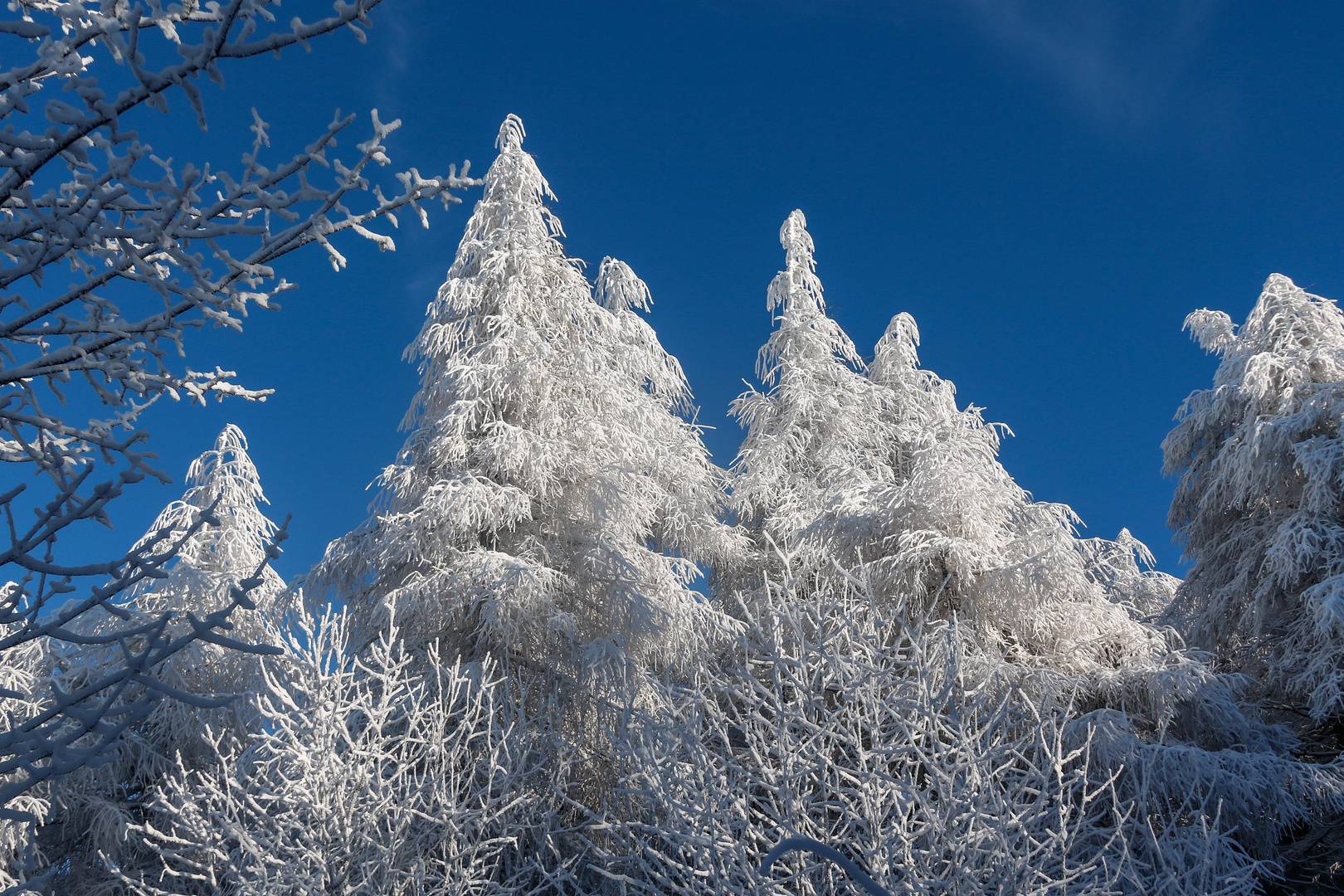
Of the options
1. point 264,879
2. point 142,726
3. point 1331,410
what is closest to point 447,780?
point 264,879

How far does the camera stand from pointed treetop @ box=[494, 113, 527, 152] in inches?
478

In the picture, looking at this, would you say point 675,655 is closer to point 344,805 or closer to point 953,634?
point 344,805

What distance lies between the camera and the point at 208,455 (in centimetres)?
1271

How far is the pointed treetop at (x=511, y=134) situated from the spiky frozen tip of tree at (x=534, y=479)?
0.04 metres

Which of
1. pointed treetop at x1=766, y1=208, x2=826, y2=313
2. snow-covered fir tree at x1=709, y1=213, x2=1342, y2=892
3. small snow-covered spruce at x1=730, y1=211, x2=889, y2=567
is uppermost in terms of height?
pointed treetop at x1=766, y1=208, x2=826, y2=313

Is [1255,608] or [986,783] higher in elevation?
[1255,608]

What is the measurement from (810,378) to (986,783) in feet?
36.4

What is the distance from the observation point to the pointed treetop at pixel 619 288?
44.0 ft

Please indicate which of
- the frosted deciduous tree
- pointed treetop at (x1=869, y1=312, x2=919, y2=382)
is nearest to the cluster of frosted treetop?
the frosted deciduous tree

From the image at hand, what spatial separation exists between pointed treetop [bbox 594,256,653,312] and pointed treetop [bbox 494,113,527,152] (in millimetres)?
2541

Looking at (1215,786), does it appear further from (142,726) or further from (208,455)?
(208,455)

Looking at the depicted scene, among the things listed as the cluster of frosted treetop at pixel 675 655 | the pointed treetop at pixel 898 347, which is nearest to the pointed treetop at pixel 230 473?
the cluster of frosted treetop at pixel 675 655

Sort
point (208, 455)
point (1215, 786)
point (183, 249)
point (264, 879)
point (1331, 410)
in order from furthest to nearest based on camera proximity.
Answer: point (208, 455) < point (1331, 410) < point (1215, 786) < point (264, 879) < point (183, 249)

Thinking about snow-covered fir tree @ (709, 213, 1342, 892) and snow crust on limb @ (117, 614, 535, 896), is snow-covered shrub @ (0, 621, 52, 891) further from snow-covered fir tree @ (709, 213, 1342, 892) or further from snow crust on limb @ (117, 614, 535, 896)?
snow-covered fir tree @ (709, 213, 1342, 892)
